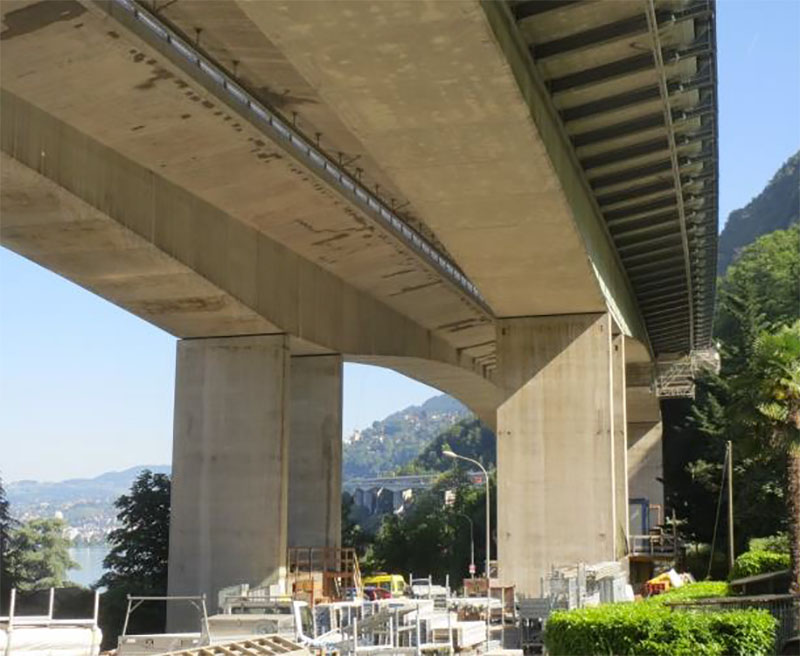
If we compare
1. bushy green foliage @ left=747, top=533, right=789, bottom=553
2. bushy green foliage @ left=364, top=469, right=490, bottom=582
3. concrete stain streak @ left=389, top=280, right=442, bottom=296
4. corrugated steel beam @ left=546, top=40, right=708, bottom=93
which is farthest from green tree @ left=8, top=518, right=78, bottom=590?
corrugated steel beam @ left=546, top=40, right=708, bottom=93

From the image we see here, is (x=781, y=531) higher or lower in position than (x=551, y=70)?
lower

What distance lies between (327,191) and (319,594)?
16.3 meters

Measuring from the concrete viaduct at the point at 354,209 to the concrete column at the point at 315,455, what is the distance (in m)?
0.09

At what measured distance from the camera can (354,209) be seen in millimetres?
33781

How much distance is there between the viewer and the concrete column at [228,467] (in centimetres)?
3797

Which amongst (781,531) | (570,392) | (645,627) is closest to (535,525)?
(570,392)

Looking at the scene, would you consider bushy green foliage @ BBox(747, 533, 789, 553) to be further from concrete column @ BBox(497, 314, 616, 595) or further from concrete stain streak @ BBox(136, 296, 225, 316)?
concrete stain streak @ BBox(136, 296, 225, 316)

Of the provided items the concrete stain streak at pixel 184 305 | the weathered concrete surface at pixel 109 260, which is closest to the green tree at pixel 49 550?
the weathered concrete surface at pixel 109 260

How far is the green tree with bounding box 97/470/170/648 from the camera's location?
183ft

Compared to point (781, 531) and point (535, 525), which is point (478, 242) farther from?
point (781, 531)

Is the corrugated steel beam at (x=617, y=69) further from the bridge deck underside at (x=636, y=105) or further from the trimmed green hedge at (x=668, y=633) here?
the trimmed green hedge at (x=668, y=633)

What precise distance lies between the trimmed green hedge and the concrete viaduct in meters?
7.87

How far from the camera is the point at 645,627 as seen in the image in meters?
16.8

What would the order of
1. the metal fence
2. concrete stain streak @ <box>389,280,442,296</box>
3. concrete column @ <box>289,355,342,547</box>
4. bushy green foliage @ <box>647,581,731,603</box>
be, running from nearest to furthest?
the metal fence
bushy green foliage @ <box>647,581,731,603</box>
concrete stain streak @ <box>389,280,442,296</box>
concrete column @ <box>289,355,342,547</box>
